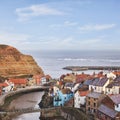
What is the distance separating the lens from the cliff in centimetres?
10700

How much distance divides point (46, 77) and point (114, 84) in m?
40.0

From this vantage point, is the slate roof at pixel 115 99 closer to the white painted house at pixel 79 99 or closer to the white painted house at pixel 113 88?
the white painted house at pixel 79 99

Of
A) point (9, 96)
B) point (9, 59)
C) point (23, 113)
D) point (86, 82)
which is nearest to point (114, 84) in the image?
point (86, 82)

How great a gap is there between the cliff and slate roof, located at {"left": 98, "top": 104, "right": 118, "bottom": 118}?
204 feet

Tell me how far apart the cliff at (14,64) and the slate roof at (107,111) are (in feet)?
204

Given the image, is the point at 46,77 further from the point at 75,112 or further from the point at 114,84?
the point at 75,112

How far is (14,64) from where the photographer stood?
4377 inches

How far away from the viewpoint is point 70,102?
178 feet

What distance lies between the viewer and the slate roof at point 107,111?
135ft

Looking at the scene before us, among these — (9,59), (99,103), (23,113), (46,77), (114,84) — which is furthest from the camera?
(9,59)

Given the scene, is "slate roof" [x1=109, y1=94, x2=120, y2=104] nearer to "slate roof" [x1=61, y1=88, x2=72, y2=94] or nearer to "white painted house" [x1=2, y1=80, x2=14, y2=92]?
"slate roof" [x1=61, y1=88, x2=72, y2=94]

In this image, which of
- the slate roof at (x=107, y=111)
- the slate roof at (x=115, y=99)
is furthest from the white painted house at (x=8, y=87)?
the slate roof at (x=115, y=99)

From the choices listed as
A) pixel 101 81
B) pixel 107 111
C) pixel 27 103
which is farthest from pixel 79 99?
pixel 27 103

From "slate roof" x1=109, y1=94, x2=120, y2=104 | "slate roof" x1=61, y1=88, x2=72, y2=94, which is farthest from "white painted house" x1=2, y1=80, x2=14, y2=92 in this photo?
"slate roof" x1=109, y1=94, x2=120, y2=104
